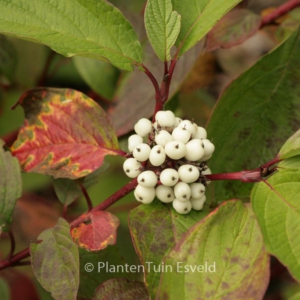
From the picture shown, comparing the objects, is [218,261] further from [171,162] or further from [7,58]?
[7,58]

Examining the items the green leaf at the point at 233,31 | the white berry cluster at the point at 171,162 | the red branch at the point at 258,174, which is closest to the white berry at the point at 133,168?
the white berry cluster at the point at 171,162

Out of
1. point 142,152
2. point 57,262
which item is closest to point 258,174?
point 142,152

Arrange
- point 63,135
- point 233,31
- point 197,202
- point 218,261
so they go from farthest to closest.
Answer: point 233,31 → point 63,135 → point 197,202 → point 218,261

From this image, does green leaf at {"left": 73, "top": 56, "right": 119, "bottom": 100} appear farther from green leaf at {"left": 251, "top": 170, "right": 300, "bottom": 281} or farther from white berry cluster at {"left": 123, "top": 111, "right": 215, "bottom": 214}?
green leaf at {"left": 251, "top": 170, "right": 300, "bottom": 281}

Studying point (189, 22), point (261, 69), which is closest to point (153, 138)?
point (189, 22)

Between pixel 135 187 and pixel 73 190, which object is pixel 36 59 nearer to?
pixel 73 190

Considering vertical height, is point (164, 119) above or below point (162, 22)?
below

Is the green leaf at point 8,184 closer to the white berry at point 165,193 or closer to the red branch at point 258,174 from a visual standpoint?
the white berry at point 165,193
